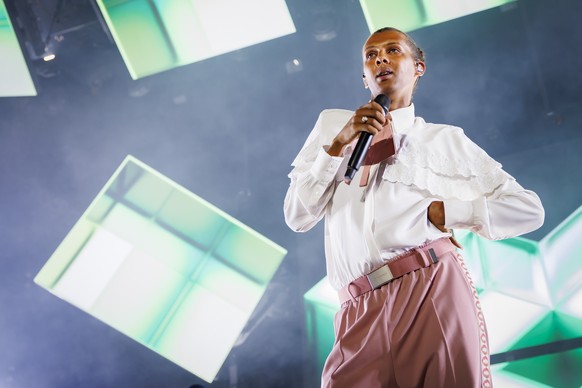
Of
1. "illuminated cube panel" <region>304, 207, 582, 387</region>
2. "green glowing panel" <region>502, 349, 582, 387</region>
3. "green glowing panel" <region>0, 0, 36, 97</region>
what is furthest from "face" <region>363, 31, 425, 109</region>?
"green glowing panel" <region>0, 0, 36, 97</region>

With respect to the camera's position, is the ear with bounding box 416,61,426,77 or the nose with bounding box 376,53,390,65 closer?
the nose with bounding box 376,53,390,65

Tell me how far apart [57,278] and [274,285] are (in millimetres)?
1134

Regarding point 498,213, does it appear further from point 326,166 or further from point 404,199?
point 326,166

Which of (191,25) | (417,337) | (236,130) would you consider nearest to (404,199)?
(417,337)

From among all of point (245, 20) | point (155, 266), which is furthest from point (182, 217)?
point (245, 20)

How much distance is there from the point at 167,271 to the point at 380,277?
2.06m

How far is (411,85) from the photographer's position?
4.93ft

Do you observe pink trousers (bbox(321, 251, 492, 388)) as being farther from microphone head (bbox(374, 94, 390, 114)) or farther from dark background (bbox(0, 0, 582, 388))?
dark background (bbox(0, 0, 582, 388))

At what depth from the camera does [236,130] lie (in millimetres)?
3320

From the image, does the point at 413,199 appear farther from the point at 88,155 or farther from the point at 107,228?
the point at 88,155

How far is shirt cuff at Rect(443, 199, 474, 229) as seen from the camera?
4.00ft

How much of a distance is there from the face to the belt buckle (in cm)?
44

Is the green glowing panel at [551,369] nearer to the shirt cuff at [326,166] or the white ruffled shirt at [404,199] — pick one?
the white ruffled shirt at [404,199]

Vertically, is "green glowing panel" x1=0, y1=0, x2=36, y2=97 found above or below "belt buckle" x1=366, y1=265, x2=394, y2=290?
above
